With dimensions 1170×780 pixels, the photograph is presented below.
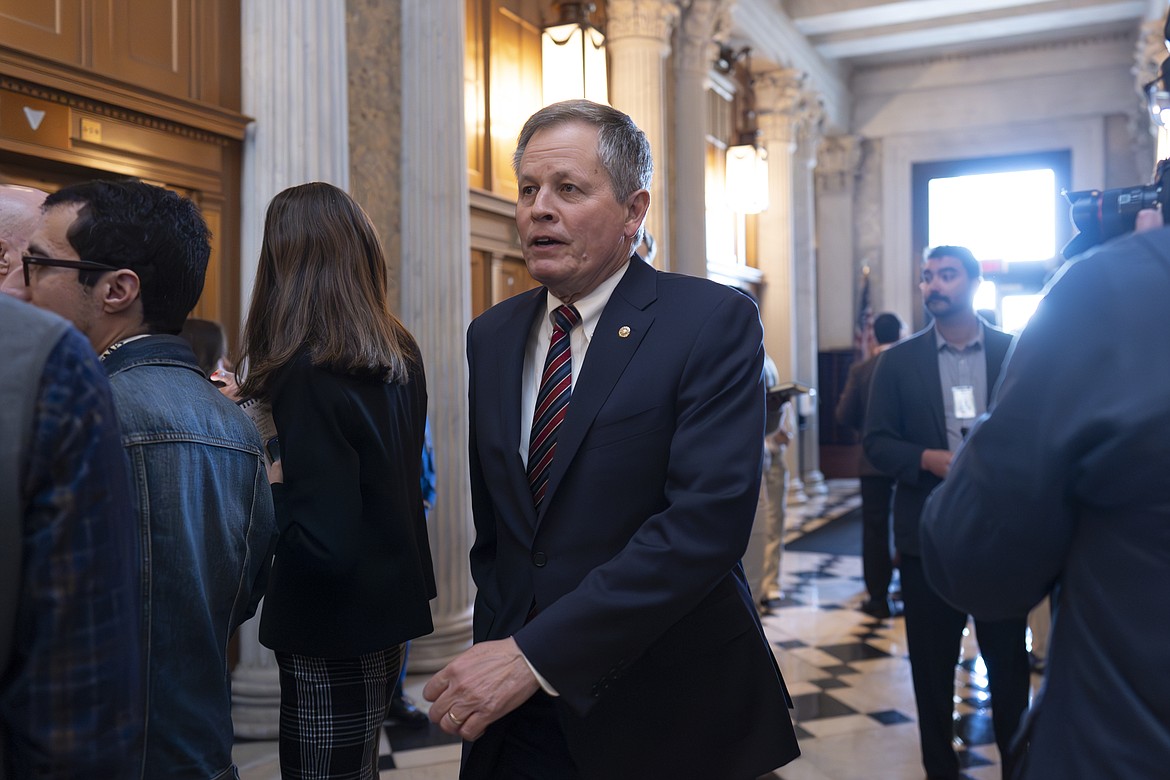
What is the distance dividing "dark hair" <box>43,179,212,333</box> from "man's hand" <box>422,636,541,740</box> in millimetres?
717

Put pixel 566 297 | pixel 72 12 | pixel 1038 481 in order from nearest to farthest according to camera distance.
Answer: pixel 1038 481 → pixel 566 297 → pixel 72 12

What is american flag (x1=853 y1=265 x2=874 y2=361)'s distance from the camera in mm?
14719

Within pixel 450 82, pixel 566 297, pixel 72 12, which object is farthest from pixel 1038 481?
pixel 450 82

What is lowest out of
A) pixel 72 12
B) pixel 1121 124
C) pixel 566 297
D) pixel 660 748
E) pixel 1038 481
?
pixel 660 748

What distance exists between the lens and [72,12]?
3.66 metres

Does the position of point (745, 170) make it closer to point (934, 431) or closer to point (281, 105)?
point (281, 105)

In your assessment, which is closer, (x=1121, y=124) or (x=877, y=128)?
(x=1121, y=124)

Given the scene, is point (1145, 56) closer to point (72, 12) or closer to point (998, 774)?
point (998, 774)

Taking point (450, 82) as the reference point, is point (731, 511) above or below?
below

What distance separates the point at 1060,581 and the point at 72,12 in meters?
3.84

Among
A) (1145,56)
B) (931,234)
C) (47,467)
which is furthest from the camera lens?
(931,234)

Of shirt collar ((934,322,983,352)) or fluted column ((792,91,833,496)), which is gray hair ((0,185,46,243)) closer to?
shirt collar ((934,322,983,352))

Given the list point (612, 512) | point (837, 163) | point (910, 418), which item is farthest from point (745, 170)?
point (612, 512)

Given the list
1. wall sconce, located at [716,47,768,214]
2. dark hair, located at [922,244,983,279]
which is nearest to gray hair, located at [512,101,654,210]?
dark hair, located at [922,244,983,279]
